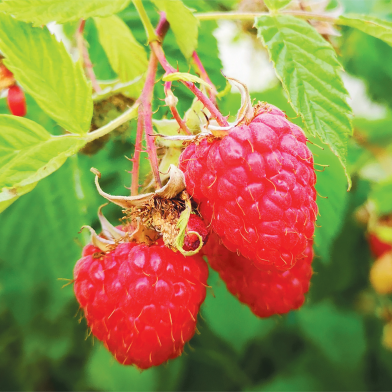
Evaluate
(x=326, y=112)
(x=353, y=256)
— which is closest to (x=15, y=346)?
(x=353, y=256)

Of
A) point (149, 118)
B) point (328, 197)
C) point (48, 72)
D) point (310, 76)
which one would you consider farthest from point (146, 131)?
point (328, 197)

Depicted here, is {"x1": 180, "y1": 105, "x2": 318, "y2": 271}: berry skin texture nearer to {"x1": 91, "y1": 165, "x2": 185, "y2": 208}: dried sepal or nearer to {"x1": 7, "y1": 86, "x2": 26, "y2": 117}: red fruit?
{"x1": 91, "y1": 165, "x2": 185, "y2": 208}: dried sepal

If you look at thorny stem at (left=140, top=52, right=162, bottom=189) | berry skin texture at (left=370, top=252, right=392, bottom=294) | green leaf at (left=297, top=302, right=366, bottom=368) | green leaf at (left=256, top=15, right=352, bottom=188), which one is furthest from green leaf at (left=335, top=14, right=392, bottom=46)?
green leaf at (left=297, top=302, right=366, bottom=368)

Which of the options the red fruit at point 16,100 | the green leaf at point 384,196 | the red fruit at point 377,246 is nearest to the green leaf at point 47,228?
the red fruit at point 16,100

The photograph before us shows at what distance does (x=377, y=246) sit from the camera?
1648 millimetres

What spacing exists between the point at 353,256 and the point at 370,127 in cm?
58

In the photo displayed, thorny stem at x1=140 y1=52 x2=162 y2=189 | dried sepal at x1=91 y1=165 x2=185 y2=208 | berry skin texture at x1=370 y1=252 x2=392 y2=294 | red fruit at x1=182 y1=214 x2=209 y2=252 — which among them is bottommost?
berry skin texture at x1=370 y1=252 x2=392 y2=294

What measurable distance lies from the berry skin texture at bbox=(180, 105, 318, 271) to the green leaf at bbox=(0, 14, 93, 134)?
9.3 inches

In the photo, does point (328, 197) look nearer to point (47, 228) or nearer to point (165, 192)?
point (165, 192)

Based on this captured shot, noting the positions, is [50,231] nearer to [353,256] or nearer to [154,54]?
[154,54]

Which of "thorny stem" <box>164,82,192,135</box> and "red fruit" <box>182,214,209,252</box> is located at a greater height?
"thorny stem" <box>164,82,192,135</box>

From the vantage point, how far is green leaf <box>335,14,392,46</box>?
2.53 ft

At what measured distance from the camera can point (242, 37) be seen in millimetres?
1854

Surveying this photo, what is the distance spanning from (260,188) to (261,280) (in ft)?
0.75
